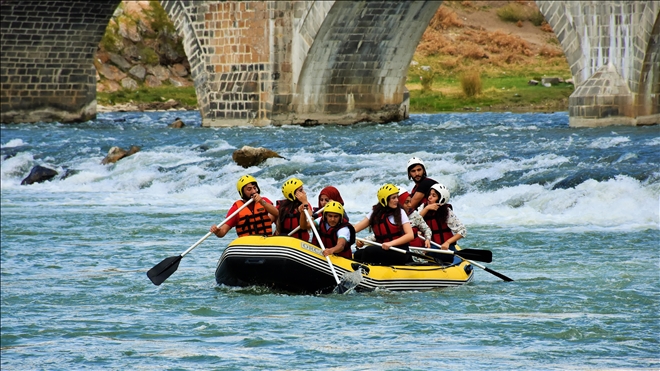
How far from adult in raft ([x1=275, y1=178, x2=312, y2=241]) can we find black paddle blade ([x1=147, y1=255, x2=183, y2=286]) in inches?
37.3

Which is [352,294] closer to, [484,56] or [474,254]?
[474,254]

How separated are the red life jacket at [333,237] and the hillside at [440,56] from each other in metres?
27.0

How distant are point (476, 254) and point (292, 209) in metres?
1.65

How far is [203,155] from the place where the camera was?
21.5 m

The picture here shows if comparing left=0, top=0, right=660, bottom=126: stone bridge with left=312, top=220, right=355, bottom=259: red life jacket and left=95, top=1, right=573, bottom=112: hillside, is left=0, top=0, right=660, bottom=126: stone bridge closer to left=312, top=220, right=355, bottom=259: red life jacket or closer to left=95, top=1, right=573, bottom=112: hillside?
left=95, top=1, right=573, bottom=112: hillside

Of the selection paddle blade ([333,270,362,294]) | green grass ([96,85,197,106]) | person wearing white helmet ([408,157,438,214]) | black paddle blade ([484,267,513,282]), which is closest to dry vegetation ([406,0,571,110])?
green grass ([96,85,197,106])

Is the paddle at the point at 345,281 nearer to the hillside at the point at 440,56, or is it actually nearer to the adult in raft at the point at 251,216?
the adult in raft at the point at 251,216

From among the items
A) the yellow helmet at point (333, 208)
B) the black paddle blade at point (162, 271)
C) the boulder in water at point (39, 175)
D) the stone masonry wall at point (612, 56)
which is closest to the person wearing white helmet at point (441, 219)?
the yellow helmet at point (333, 208)

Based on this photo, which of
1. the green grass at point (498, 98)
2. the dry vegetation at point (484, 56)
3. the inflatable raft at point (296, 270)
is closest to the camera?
the inflatable raft at point (296, 270)

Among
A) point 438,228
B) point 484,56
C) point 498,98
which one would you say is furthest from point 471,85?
point 438,228

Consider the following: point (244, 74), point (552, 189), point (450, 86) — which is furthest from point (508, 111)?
point (552, 189)

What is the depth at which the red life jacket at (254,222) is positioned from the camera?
1034 cm

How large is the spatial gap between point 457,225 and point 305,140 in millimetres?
12878

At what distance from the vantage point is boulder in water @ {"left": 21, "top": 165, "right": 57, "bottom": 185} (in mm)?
20869
